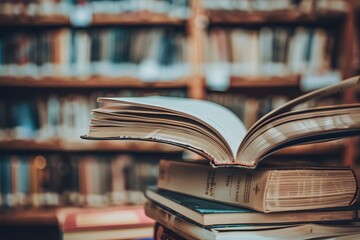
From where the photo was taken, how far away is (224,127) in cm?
51

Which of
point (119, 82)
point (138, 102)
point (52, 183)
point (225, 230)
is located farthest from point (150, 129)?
point (52, 183)

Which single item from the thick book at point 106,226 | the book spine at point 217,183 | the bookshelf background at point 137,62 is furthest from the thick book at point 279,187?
the bookshelf background at point 137,62

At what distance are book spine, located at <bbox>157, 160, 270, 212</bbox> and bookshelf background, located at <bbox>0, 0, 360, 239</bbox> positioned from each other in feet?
4.62

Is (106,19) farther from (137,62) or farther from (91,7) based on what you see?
(137,62)

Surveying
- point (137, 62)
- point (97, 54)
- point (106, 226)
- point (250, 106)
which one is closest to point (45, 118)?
point (97, 54)

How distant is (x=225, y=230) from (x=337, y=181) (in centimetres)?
15

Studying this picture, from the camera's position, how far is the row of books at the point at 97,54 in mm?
2033

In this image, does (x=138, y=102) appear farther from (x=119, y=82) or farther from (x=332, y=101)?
(x=332, y=101)

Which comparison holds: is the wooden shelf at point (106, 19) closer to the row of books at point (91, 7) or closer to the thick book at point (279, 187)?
the row of books at point (91, 7)

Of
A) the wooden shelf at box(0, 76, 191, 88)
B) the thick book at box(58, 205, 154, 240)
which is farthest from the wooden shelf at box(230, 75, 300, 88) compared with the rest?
the thick book at box(58, 205, 154, 240)

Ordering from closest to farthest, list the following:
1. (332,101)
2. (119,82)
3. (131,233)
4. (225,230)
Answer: (225,230) → (131,233) → (119,82) → (332,101)

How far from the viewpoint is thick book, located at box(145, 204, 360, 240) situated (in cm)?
45

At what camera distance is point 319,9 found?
205 centimetres

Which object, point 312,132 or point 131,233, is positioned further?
point 131,233
